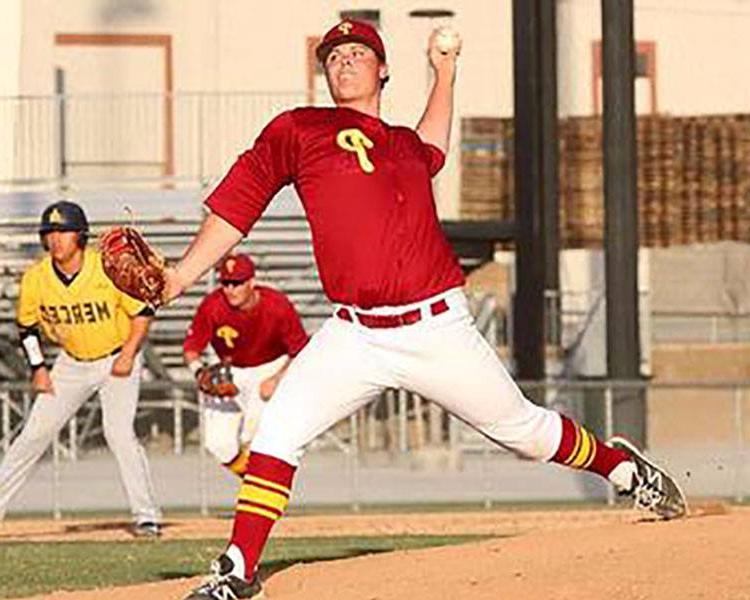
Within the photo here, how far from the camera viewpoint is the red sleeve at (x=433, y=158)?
1037 cm

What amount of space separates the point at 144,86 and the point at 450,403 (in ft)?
73.7

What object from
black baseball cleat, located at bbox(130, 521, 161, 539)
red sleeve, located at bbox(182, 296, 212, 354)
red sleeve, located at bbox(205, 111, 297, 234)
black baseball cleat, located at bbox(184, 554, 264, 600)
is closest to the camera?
black baseball cleat, located at bbox(184, 554, 264, 600)

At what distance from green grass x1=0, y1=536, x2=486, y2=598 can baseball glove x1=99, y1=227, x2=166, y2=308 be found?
1.80m

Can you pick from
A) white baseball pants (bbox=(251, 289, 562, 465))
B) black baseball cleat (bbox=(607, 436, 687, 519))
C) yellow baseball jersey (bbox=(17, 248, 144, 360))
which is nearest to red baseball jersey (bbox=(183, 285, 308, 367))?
yellow baseball jersey (bbox=(17, 248, 144, 360))

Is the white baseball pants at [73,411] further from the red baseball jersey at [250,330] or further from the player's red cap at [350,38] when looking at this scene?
the player's red cap at [350,38]

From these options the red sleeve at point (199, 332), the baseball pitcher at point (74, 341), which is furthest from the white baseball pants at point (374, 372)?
the red sleeve at point (199, 332)

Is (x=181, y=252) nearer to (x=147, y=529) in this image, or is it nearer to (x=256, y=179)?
(x=147, y=529)

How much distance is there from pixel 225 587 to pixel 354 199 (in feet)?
4.63

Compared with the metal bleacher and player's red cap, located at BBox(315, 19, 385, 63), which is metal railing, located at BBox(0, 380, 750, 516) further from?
player's red cap, located at BBox(315, 19, 385, 63)

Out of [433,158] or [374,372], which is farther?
[433,158]

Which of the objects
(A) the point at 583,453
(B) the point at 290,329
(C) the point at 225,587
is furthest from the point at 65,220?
(C) the point at 225,587

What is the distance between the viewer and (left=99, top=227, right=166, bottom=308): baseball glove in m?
10.0

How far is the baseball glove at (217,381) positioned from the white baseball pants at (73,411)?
90cm

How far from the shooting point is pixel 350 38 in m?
10.3
